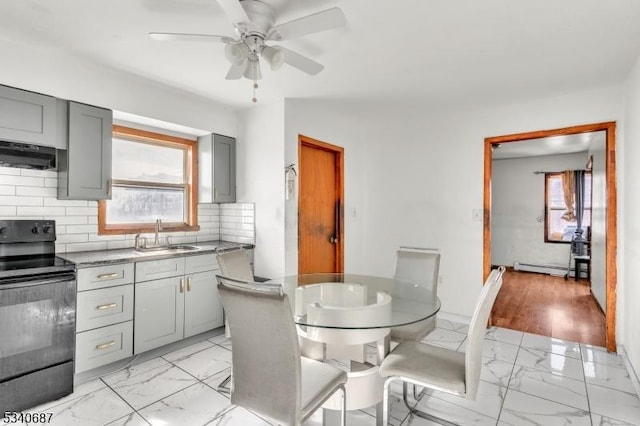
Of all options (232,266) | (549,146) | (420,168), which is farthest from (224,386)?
(549,146)

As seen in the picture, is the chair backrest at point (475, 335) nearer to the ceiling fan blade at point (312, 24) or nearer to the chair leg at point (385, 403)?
the chair leg at point (385, 403)

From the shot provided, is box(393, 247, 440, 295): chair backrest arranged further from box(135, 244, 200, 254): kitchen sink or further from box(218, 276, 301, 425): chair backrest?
box(135, 244, 200, 254): kitchen sink

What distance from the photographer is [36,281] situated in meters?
2.16

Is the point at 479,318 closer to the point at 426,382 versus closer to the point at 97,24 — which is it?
the point at 426,382

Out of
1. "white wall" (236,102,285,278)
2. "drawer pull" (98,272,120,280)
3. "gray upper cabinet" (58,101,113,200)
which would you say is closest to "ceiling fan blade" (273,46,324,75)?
"white wall" (236,102,285,278)

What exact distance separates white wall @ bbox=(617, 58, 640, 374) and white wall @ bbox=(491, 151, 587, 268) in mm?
3643

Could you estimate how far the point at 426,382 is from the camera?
1.70 m

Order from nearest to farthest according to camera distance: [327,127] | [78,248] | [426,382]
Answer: [426,382] → [78,248] → [327,127]

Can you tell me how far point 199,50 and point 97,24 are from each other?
609 mm

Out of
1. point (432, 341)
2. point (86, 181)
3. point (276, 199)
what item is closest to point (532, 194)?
point (432, 341)

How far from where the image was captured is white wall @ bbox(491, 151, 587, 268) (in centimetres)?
652

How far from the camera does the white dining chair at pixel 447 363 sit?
62.8 inches

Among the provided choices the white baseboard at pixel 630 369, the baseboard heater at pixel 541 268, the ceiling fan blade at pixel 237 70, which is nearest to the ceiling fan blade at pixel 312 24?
Result: the ceiling fan blade at pixel 237 70

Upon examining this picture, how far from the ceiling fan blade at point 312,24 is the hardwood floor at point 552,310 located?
11.8ft
